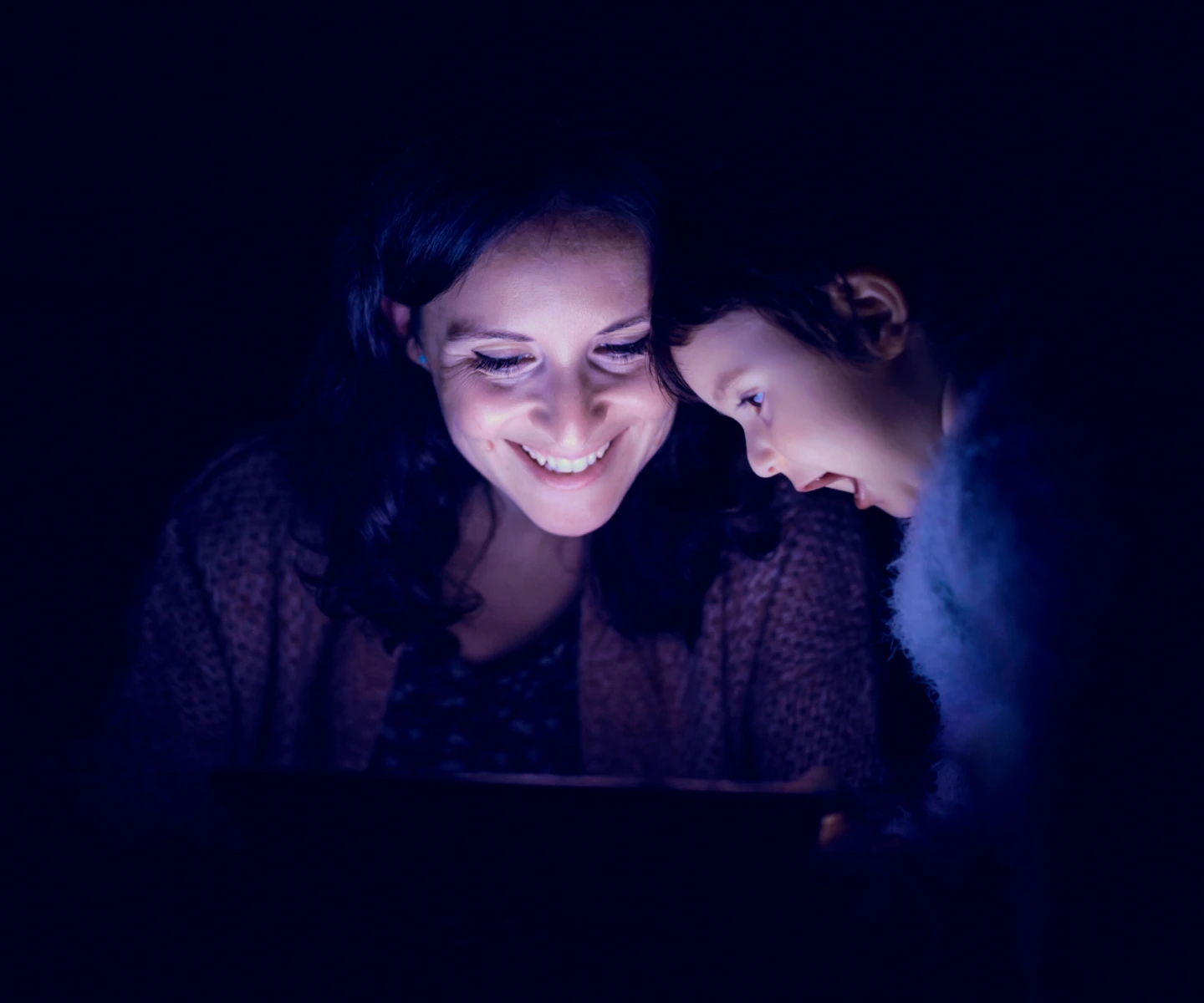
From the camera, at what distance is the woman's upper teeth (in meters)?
1.49

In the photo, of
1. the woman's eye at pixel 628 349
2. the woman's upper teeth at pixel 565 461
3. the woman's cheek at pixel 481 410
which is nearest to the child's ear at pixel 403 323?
the woman's cheek at pixel 481 410

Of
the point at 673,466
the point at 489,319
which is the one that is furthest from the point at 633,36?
the point at 673,466

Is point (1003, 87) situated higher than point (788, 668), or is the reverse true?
point (1003, 87)

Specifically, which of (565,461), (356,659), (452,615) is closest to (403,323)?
(565,461)

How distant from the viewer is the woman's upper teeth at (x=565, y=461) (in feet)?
4.90

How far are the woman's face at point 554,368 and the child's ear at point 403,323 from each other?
0.05 meters

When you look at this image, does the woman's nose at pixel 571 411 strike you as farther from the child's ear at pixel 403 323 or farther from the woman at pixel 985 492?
the child's ear at pixel 403 323

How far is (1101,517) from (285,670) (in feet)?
4.74

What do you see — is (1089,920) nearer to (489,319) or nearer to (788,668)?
(788,668)

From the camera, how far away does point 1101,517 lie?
2.83ft

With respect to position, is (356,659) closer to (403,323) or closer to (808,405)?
(403,323)

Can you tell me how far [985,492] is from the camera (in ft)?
3.07

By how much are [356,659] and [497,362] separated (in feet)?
2.36

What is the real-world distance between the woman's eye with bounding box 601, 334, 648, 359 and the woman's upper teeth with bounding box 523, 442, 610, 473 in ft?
0.54
